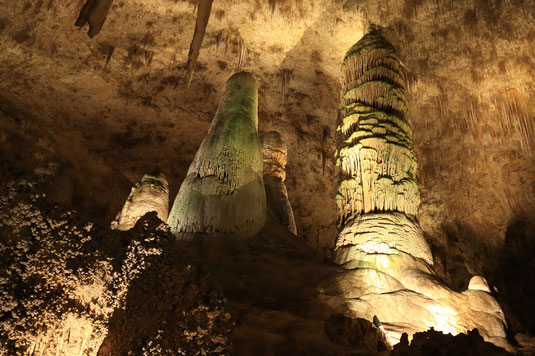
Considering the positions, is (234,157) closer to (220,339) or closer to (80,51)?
(220,339)

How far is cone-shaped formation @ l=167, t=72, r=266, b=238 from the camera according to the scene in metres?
7.85

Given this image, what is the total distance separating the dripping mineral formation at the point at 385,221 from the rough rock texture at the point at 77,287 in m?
2.99

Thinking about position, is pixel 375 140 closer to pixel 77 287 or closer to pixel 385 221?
pixel 385 221

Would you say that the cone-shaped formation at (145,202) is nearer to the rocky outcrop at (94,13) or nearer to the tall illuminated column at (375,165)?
the rocky outcrop at (94,13)

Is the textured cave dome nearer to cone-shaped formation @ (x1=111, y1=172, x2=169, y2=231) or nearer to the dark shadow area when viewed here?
the dark shadow area

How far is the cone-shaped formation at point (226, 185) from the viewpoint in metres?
7.85

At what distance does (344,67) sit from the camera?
29.2 feet

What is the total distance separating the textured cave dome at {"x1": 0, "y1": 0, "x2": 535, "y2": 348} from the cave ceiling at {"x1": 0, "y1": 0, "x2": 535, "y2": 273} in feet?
0.14

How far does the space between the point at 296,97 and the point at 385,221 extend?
9765 millimetres

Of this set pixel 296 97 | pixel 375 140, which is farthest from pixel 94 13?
pixel 296 97

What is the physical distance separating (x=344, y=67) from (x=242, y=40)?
6024 mm

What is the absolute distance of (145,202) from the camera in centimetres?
853

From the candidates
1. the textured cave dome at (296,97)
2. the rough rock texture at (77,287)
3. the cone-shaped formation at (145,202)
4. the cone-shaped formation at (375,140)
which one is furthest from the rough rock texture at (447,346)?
the textured cave dome at (296,97)

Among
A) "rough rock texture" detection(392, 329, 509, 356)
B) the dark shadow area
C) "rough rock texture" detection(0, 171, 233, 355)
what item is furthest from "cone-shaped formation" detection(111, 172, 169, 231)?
the dark shadow area
